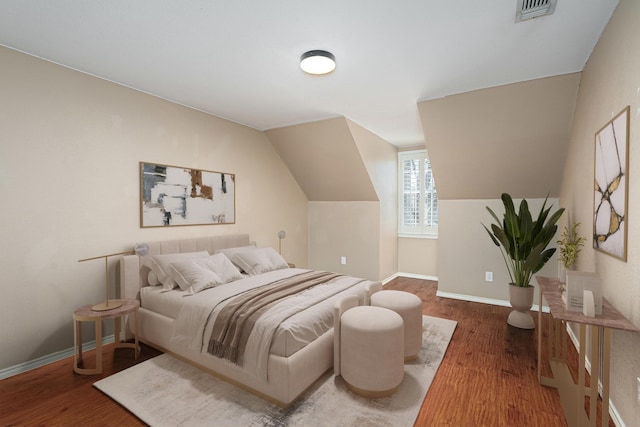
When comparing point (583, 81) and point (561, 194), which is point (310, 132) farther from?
point (561, 194)

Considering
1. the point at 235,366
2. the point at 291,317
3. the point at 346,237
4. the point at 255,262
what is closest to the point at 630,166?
the point at 291,317

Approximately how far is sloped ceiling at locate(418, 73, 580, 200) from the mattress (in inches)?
82.7

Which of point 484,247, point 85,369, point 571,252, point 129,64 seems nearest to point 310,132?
point 129,64

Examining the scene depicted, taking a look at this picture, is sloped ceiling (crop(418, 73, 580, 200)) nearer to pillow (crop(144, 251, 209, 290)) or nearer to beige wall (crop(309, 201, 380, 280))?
beige wall (crop(309, 201, 380, 280))

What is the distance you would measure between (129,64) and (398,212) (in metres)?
4.80

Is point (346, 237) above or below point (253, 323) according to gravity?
above

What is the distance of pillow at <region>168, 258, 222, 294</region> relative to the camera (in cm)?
288

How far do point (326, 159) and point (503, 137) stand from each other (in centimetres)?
240

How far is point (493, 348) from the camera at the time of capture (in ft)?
9.60

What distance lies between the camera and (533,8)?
1.89 m

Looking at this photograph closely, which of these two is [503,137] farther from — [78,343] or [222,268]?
[78,343]

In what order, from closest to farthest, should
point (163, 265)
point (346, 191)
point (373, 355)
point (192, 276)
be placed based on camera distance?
1. point (373, 355)
2. point (192, 276)
3. point (163, 265)
4. point (346, 191)

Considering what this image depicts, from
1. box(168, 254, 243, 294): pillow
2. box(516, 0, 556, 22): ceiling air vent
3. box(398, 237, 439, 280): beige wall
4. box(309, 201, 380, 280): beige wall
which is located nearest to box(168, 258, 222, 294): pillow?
box(168, 254, 243, 294): pillow

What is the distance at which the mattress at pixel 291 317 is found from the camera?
207 cm
